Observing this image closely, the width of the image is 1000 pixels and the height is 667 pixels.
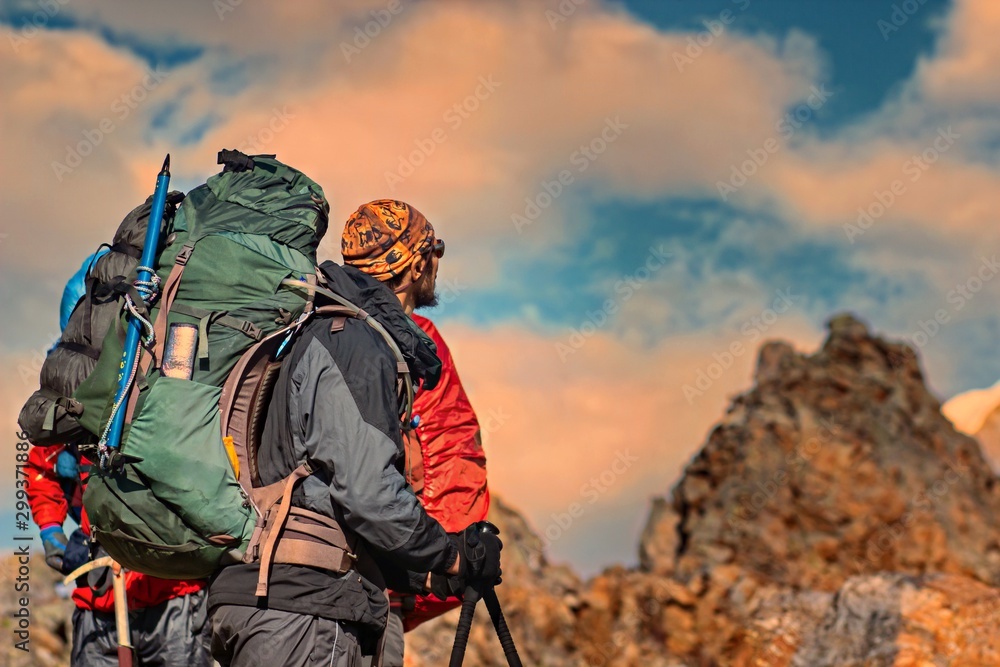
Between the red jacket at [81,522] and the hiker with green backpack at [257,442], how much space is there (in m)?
2.62

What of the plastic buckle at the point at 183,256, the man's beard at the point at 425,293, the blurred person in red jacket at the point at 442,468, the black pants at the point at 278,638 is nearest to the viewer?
the black pants at the point at 278,638

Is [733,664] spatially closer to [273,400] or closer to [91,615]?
[91,615]

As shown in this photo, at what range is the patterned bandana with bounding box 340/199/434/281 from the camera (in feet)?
17.6

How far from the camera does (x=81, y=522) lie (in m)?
7.66

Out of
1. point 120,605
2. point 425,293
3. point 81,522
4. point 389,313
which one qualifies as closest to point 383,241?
point 425,293

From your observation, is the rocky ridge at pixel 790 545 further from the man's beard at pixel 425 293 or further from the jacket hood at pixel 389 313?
the jacket hood at pixel 389 313

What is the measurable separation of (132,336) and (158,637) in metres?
3.30

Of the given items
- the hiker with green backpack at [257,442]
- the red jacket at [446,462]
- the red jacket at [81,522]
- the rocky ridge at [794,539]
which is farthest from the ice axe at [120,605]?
the rocky ridge at [794,539]

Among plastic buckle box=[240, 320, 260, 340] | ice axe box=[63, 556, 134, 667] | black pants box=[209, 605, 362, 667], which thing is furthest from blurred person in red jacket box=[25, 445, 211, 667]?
plastic buckle box=[240, 320, 260, 340]

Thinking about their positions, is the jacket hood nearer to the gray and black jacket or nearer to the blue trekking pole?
the gray and black jacket

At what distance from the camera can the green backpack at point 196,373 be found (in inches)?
172

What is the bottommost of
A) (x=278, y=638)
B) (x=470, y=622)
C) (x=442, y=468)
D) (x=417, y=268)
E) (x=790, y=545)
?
(x=278, y=638)

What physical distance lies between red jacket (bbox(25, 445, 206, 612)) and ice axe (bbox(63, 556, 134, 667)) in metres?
0.19

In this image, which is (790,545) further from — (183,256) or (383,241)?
(183,256)
